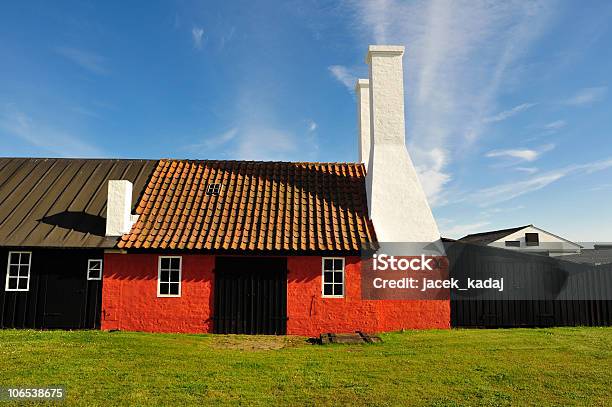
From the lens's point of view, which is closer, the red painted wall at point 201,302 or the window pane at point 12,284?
the red painted wall at point 201,302

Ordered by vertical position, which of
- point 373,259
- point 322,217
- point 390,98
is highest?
point 390,98

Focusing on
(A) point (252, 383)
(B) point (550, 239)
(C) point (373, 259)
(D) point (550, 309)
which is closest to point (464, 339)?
(C) point (373, 259)

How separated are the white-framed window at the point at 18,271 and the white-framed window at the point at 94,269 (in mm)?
1918

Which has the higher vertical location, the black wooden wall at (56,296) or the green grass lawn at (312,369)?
the black wooden wall at (56,296)

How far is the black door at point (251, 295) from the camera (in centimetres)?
1335

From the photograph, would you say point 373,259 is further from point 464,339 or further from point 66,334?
point 66,334

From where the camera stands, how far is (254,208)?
48.6 ft

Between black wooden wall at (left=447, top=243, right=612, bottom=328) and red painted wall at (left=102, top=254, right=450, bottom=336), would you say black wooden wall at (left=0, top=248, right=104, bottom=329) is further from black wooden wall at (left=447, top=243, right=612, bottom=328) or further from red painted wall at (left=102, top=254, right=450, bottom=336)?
black wooden wall at (left=447, top=243, right=612, bottom=328)

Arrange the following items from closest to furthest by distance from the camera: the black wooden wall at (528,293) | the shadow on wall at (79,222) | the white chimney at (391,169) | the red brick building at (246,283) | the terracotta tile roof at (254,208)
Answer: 1. the red brick building at (246,283)
2. the terracotta tile roof at (254,208)
3. the shadow on wall at (79,222)
4. the black wooden wall at (528,293)
5. the white chimney at (391,169)

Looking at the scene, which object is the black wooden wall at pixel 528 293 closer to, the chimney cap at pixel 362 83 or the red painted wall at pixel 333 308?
the red painted wall at pixel 333 308

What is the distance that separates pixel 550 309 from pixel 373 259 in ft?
20.9

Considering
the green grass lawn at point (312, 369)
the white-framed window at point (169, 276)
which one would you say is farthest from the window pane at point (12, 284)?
the white-framed window at point (169, 276)

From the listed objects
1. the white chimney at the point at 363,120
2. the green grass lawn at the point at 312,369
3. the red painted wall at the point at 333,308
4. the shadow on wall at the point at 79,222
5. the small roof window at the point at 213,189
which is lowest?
the green grass lawn at the point at 312,369

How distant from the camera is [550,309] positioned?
14.3m
